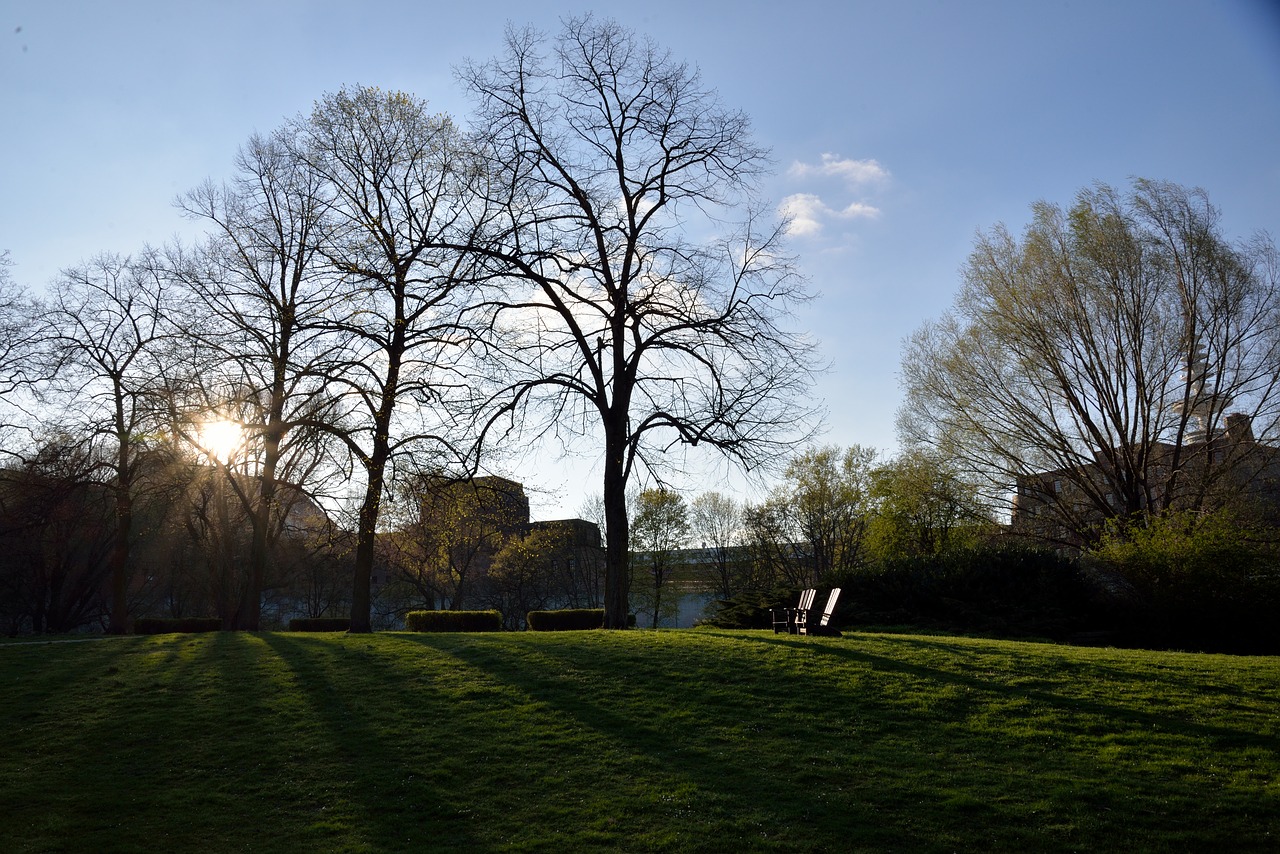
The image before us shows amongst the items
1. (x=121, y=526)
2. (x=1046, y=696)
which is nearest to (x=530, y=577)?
(x=121, y=526)

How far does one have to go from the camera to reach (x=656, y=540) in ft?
200

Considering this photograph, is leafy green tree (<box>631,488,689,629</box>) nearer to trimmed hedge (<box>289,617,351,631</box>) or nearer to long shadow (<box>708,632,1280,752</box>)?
trimmed hedge (<box>289,617,351,631</box>)

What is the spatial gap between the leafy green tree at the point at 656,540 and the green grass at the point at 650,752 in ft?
150

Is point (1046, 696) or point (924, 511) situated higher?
Result: point (924, 511)

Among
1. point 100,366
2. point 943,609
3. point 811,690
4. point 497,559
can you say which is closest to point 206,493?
point 100,366

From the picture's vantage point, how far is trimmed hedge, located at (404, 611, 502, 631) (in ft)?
88.4

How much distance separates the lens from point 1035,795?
305 inches

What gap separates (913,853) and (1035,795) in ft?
5.81

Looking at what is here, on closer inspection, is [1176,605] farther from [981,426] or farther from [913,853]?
[913,853]

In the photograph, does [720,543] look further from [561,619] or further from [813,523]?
[561,619]

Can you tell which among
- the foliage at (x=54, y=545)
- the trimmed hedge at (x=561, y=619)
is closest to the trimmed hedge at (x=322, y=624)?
the foliage at (x=54, y=545)

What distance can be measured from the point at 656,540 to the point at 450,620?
34.6m

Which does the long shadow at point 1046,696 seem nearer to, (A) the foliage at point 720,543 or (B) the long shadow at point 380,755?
(B) the long shadow at point 380,755

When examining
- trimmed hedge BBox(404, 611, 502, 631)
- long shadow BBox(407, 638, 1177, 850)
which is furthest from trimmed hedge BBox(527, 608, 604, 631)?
long shadow BBox(407, 638, 1177, 850)
